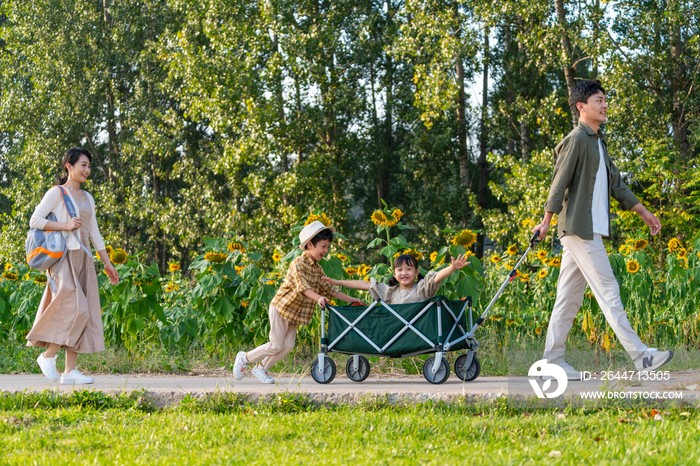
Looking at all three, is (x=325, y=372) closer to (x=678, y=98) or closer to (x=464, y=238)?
(x=464, y=238)

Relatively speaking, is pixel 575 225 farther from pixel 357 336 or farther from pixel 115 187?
pixel 115 187

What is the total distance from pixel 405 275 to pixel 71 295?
2.36 meters

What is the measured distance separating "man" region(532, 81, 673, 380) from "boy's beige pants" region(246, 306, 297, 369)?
182 centimetres

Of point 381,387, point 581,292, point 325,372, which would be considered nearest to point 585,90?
point 581,292

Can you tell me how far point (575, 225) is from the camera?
3953 mm

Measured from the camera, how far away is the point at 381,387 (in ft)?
14.1

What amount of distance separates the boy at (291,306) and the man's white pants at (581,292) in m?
1.60

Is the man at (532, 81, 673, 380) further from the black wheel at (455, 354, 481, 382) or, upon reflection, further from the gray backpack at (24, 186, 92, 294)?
the gray backpack at (24, 186, 92, 294)

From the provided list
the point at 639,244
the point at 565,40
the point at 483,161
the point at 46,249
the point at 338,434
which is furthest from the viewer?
the point at 483,161

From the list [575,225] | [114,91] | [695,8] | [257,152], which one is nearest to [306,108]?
[257,152]

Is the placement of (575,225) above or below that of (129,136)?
below

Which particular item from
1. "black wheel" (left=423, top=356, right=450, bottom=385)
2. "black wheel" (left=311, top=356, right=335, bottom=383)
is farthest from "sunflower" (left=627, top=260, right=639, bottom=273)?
"black wheel" (left=311, top=356, right=335, bottom=383)

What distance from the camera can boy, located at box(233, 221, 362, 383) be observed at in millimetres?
4699

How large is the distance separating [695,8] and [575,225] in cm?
1075
